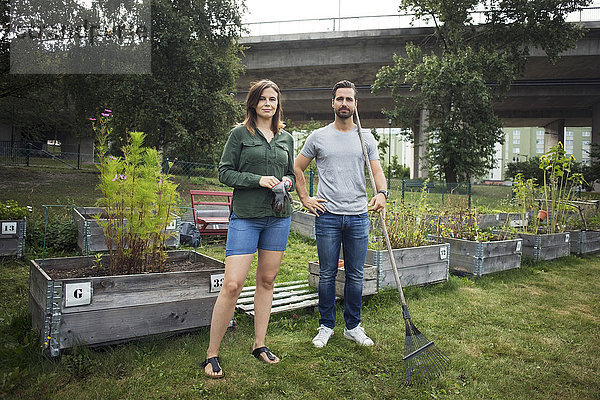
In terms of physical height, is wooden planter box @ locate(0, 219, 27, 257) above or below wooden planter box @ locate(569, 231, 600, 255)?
above

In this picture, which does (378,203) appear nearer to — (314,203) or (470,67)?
(314,203)

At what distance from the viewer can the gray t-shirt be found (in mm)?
3404

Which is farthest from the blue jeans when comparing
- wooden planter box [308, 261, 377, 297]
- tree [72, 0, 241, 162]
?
tree [72, 0, 241, 162]

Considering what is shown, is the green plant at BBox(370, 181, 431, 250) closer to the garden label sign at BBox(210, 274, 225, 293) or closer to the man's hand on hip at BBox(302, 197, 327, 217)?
the man's hand on hip at BBox(302, 197, 327, 217)

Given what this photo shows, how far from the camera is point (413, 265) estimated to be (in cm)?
496

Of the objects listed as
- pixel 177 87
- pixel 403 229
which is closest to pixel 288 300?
pixel 403 229

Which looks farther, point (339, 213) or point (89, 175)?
point (89, 175)

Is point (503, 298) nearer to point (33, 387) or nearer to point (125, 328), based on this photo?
point (125, 328)

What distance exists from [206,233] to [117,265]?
4.25 meters

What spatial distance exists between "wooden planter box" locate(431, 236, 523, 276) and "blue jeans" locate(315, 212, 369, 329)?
299cm

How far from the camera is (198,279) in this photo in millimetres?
3262

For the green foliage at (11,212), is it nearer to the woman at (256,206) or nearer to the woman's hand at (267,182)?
the woman at (256,206)

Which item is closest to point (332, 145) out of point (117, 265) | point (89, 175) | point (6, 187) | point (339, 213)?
point (339, 213)

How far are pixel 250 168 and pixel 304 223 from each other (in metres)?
5.93
